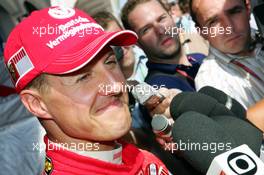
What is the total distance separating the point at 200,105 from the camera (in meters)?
0.86

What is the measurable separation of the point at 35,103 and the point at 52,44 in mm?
143

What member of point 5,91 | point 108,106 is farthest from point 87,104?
point 5,91

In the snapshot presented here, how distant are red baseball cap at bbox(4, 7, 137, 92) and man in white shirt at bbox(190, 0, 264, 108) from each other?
62cm

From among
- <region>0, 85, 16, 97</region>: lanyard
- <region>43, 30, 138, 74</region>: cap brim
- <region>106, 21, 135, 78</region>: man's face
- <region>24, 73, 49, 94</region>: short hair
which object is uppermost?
<region>43, 30, 138, 74</region>: cap brim

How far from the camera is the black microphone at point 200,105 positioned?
2.82 feet

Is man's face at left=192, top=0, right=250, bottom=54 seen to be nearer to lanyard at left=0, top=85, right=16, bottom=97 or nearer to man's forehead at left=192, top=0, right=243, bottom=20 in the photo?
man's forehead at left=192, top=0, right=243, bottom=20

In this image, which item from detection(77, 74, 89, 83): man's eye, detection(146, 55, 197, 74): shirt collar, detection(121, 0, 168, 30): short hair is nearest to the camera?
detection(77, 74, 89, 83): man's eye

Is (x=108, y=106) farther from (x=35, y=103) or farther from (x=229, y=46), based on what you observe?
(x=229, y=46)

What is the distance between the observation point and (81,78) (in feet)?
2.92

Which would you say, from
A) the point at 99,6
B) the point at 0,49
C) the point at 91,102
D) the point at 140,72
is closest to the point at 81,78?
the point at 91,102

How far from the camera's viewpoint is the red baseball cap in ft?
2.86

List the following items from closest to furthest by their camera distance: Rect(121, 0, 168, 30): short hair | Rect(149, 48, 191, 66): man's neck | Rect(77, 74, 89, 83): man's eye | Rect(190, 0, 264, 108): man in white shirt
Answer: Rect(77, 74, 89, 83): man's eye < Rect(190, 0, 264, 108): man in white shirt < Rect(149, 48, 191, 66): man's neck < Rect(121, 0, 168, 30): short hair

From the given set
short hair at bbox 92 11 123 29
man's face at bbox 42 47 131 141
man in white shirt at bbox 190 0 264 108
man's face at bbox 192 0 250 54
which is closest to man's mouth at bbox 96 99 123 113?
man's face at bbox 42 47 131 141

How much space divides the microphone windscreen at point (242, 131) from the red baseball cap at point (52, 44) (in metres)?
0.31
